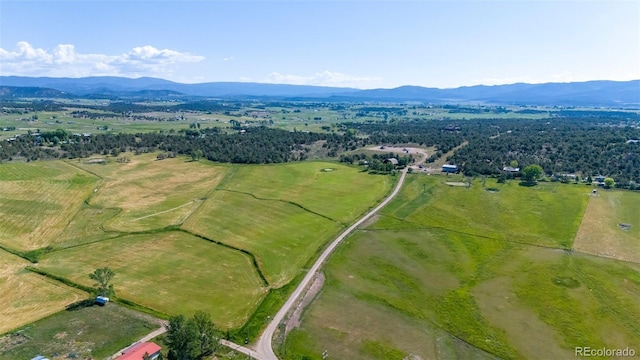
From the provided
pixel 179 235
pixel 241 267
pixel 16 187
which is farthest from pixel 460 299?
pixel 16 187

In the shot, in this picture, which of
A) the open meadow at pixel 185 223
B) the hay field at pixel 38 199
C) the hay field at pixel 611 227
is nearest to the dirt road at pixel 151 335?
the open meadow at pixel 185 223

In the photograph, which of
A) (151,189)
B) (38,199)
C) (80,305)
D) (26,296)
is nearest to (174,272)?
(80,305)

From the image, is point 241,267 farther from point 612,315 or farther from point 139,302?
point 612,315

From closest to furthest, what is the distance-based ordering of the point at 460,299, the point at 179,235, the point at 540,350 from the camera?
the point at 540,350 → the point at 460,299 → the point at 179,235

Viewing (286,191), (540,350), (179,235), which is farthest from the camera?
(286,191)

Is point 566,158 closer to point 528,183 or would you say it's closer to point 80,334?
point 528,183

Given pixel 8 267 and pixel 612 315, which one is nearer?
pixel 612 315

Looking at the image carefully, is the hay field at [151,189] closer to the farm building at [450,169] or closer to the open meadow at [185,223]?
the open meadow at [185,223]
